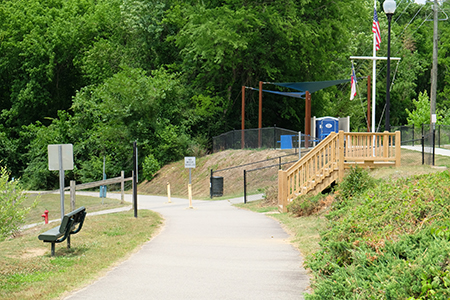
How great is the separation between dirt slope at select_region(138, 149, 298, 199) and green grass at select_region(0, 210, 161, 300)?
15.9 metres

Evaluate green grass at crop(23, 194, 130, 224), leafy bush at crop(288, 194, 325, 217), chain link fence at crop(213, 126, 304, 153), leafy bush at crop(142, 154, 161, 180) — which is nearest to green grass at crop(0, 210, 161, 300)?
leafy bush at crop(288, 194, 325, 217)

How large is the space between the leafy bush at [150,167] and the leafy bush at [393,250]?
108 ft

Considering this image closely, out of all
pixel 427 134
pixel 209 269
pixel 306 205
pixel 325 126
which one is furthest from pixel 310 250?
pixel 325 126

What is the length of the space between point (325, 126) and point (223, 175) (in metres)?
7.57

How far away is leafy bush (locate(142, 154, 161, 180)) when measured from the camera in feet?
136

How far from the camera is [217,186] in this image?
Result: 30516 mm

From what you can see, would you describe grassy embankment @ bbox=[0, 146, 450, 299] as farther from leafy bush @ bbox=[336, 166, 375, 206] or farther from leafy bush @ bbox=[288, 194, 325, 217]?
leafy bush @ bbox=[288, 194, 325, 217]

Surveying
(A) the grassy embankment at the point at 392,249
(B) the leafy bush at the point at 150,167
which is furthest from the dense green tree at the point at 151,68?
(A) the grassy embankment at the point at 392,249

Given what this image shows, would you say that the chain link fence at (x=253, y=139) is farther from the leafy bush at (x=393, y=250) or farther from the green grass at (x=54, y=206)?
the leafy bush at (x=393, y=250)

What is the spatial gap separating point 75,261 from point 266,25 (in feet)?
117

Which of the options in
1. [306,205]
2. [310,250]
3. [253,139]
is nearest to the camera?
[310,250]

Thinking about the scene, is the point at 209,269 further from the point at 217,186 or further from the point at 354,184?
the point at 217,186

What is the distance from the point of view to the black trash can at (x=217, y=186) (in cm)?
3041

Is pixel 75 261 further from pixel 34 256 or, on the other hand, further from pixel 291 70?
pixel 291 70
